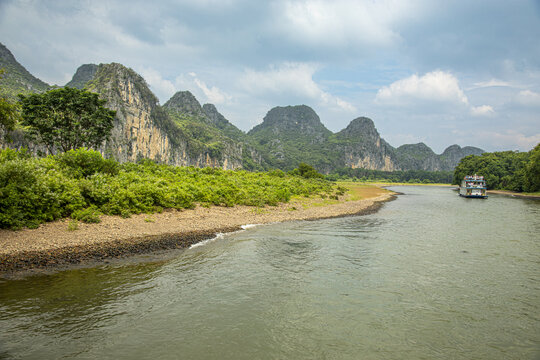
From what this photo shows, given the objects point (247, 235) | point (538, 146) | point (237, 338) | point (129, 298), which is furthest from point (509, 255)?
point (538, 146)

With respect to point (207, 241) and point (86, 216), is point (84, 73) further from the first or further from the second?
point (207, 241)

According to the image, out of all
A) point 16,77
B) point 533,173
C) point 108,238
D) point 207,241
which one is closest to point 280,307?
point 207,241

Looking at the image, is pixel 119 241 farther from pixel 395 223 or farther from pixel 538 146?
pixel 538 146

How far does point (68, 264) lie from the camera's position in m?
11.5

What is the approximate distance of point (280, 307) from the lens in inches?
374

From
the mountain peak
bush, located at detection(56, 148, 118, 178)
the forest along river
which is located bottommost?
the forest along river

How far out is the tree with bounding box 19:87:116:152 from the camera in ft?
102

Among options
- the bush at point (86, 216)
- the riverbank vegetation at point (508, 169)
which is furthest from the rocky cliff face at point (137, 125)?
the riverbank vegetation at point (508, 169)

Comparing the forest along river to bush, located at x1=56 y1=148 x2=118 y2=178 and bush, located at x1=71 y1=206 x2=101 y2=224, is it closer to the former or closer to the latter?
bush, located at x1=71 y1=206 x2=101 y2=224

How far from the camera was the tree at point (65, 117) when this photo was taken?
102 ft

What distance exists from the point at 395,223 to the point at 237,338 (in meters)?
22.9

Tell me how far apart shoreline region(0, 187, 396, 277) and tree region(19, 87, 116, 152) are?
19277 millimetres

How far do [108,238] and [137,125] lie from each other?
343 ft

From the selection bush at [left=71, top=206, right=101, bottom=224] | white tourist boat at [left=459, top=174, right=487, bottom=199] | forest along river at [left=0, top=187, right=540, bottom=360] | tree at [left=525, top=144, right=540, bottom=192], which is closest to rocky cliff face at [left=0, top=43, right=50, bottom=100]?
bush at [left=71, top=206, right=101, bottom=224]
